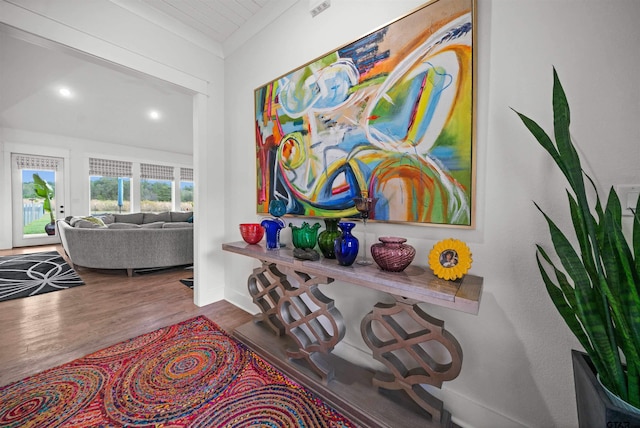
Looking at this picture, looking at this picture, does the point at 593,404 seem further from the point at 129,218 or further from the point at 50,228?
the point at 50,228

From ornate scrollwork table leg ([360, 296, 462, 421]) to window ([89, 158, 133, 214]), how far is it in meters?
8.03

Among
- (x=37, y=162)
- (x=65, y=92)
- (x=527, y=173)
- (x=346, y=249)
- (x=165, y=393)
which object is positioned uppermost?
(x=65, y=92)

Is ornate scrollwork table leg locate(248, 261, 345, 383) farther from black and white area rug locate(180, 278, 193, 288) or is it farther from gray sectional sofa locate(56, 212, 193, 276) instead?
gray sectional sofa locate(56, 212, 193, 276)

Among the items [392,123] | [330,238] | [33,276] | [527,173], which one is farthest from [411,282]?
[33,276]

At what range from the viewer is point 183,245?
12.0ft

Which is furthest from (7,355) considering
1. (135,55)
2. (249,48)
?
(249,48)

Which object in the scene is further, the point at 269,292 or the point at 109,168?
the point at 109,168

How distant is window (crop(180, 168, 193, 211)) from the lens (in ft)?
25.6

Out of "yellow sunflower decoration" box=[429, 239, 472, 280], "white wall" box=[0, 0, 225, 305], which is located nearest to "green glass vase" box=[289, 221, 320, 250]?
"yellow sunflower decoration" box=[429, 239, 472, 280]

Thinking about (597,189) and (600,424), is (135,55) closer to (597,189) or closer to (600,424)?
(597,189)

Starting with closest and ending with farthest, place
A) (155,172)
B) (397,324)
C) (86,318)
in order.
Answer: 1. (397,324)
2. (86,318)
3. (155,172)

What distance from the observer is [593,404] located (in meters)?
0.67

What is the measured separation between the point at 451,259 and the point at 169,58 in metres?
2.78

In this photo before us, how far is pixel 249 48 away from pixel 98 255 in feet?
11.4
